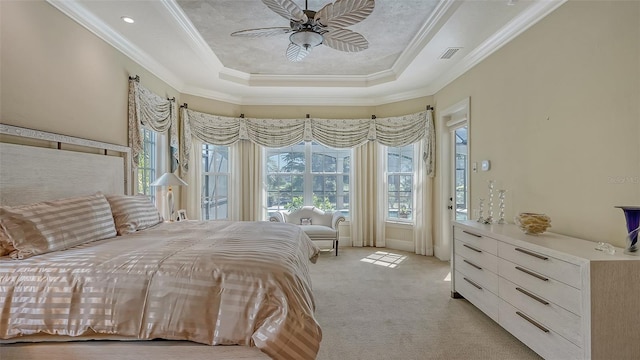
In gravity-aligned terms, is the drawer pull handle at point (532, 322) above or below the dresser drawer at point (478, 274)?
below

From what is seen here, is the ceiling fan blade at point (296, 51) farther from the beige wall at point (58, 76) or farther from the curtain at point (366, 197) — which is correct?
the curtain at point (366, 197)

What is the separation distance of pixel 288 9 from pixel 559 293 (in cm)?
260

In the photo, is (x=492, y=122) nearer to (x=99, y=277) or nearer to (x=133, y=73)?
(x=99, y=277)

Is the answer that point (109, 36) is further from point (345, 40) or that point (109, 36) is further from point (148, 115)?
point (345, 40)

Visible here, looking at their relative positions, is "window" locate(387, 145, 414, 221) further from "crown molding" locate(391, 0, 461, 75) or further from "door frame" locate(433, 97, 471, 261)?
"crown molding" locate(391, 0, 461, 75)

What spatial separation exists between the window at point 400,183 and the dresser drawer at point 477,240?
231 cm

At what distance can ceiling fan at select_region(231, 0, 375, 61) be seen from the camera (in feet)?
7.32

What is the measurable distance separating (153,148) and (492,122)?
4.38 metres

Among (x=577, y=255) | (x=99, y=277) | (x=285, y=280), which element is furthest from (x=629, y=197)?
(x=99, y=277)

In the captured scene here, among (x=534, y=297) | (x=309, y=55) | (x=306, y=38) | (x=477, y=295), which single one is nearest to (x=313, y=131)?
(x=309, y=55)

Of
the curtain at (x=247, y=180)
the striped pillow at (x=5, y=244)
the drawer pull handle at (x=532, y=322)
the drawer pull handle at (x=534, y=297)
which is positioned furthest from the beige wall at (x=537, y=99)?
the curtain at (x=247, y=180)

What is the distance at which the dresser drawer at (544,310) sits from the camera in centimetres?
175

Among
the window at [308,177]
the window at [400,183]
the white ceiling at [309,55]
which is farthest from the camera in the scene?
the window at [308,177]

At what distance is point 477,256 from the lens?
274 centimetres
